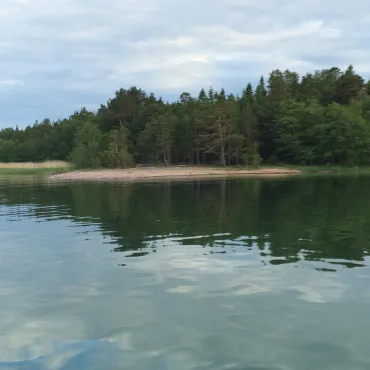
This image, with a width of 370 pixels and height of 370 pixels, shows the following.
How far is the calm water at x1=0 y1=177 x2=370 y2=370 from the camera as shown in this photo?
8.55 m

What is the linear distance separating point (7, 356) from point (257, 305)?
5.34m

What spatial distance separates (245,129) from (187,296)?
291 feet

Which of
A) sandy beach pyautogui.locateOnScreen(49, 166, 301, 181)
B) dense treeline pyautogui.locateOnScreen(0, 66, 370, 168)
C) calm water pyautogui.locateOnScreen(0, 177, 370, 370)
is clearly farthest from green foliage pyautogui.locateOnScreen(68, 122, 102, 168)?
calm water pyautogui.locateOnScreen(0, 177, 370, 370)

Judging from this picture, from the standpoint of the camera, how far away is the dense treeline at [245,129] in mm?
92750

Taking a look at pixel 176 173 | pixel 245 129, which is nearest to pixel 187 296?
pixel 176 173

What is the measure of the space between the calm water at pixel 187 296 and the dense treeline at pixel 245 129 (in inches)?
2812

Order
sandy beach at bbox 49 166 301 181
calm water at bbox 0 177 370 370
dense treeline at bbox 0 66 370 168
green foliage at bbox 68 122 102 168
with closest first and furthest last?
1. calm water at bbox 0 177 370 370
2. sandy beach at bbox 49 166 301 181
3. dense treeline at bbox 0 66 370 168
4. green foliage at bbox 68 122 102 168

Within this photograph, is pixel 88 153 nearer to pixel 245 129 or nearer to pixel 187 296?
pixel 245 129

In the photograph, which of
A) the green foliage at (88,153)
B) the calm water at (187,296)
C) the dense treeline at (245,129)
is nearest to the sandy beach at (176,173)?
the dense treeline at (245,129)

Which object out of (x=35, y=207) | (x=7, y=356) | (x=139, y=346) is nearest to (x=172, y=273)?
(x=139, y=346)

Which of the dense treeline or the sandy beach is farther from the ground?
the dense treeline

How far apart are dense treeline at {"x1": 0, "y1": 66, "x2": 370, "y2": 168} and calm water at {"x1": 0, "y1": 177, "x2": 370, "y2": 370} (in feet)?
234

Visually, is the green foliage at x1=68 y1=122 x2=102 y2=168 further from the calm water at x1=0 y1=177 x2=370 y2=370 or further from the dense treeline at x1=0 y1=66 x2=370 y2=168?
the calm water at x1=0 y1=177 x2=370 y2=370

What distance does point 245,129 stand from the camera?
98.6 meters
